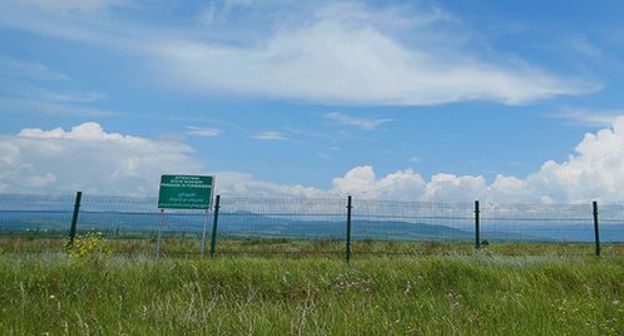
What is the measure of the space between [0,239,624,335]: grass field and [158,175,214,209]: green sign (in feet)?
19.5

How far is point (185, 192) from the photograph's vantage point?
14609 mm

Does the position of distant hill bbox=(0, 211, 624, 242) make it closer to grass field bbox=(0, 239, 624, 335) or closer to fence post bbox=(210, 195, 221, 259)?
fence post bbox=(210, 195, 221, 259)

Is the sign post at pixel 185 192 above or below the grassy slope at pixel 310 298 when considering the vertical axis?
above

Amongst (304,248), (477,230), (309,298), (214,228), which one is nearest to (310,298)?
(309,298)

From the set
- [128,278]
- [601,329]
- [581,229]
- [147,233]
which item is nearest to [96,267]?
[128,278]

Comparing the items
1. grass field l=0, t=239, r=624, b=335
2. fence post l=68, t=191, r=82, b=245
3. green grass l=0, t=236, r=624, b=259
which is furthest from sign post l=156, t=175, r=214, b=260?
grass field l=0, t=239, r=624, b=335

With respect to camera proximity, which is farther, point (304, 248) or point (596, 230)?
point (304, 248)

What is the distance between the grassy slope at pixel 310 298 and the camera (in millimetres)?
4102

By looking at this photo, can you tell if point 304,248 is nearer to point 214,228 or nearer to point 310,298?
point 214,228

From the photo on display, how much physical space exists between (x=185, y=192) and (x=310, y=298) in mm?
9320

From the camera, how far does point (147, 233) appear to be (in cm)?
1727

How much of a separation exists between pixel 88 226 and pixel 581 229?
52.1ft

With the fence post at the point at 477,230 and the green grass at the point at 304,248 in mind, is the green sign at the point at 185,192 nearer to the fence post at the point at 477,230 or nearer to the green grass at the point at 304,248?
the green grass at the point at 304,248

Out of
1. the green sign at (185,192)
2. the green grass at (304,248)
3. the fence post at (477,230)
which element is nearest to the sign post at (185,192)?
the green sign at (185,192)
